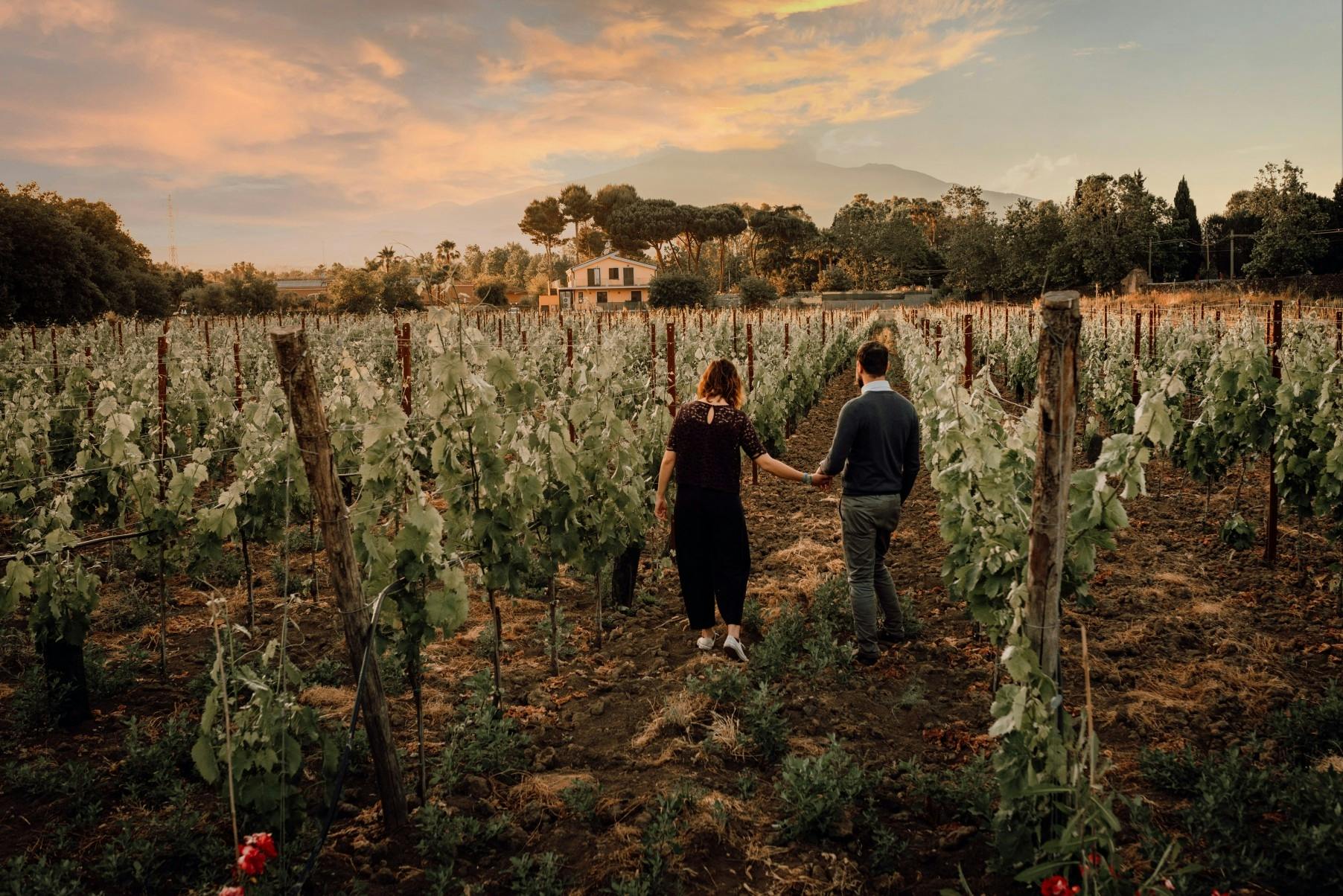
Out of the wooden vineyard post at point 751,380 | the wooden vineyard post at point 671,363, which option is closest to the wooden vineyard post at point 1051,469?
the wooden vineyard post at point 671,363

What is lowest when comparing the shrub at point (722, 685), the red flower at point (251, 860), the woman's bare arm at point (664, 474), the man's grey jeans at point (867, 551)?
the shrub at point (722, 685)

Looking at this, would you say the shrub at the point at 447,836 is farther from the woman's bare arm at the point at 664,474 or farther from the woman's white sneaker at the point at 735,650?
the woman's bare arm at the point at 664,474

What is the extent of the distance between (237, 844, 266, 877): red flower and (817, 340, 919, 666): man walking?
3.11m

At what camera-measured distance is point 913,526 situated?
8.09m

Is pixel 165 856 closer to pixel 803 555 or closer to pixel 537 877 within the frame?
pixel 537 877

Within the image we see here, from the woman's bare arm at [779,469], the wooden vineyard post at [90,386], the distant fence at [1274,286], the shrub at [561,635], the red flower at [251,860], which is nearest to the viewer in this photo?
the red flower at [251,860]

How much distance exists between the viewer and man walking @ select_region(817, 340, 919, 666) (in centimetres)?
450

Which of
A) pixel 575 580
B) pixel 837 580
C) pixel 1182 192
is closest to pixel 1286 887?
pixel 837 580

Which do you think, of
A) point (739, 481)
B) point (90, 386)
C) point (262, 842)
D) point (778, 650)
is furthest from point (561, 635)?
point (90, 386)

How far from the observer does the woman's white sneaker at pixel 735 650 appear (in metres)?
4.76

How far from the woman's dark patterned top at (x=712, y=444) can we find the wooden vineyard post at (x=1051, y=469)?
6.90 feet

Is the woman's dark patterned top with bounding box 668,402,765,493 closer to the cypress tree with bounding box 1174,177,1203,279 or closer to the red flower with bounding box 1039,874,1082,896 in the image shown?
the red flower with bounding box 1039,874,1082,896

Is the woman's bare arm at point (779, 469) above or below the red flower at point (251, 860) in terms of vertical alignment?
above

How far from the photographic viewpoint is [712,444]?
4637 mm
